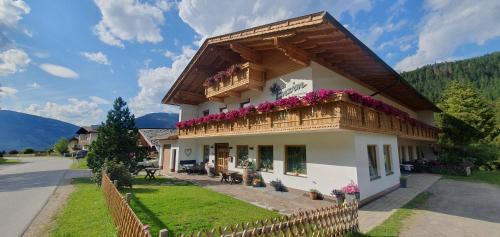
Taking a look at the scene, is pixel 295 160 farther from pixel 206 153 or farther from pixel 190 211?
pixel 206 153

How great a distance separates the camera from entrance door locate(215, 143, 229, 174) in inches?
725

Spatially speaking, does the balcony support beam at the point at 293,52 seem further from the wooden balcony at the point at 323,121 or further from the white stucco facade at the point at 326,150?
the wooden balcony at the point at 323,121

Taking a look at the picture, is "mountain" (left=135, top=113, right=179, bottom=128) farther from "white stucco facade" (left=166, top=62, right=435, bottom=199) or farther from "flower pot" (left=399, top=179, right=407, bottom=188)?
"flower pot" (left=399, top=179, right=407, bottom=188)

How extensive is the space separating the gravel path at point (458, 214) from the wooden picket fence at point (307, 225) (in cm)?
174

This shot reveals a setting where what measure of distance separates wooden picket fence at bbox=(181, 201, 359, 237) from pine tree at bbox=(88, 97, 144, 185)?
12.5 metres

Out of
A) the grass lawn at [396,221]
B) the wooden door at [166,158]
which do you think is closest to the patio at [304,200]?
the grass lawn at [396,221]

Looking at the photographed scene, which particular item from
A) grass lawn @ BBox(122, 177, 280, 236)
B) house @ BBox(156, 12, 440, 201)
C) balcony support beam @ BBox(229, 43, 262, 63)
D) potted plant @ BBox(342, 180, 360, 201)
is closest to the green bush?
→ grass lawn @ BBox(122, 177, 280, 236)

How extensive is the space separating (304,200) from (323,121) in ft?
12.8

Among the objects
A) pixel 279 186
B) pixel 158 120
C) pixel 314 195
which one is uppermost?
pixel 158 120

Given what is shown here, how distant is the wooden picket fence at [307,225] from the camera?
4362mm

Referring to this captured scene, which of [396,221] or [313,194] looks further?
[313,194]

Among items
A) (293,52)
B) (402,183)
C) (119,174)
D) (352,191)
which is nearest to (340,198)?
(352,191)

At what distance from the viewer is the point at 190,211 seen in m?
8.87

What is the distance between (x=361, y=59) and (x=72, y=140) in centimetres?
9114
